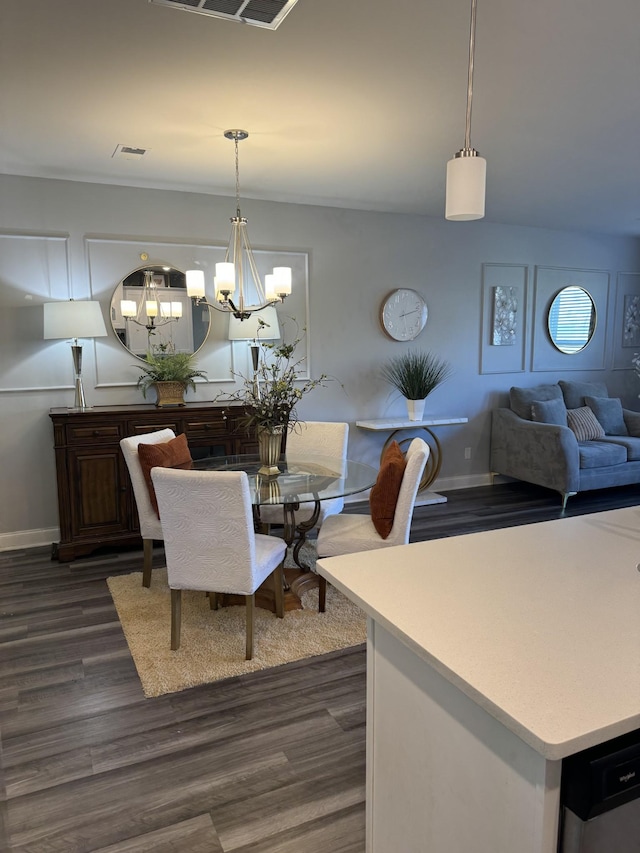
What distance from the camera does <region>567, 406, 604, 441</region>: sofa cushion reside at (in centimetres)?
582

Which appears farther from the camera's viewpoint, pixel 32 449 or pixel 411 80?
pixel 32 449

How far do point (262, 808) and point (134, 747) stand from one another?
0.58 metres

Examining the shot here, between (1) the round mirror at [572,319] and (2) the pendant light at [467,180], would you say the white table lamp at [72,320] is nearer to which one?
(2) the pendant light at [467,180]

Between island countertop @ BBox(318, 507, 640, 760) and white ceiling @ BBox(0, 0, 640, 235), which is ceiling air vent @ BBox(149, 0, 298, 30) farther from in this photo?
island countertop @ BBox(318, 507, 640, 760)

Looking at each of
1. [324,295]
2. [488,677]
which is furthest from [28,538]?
[488,677]

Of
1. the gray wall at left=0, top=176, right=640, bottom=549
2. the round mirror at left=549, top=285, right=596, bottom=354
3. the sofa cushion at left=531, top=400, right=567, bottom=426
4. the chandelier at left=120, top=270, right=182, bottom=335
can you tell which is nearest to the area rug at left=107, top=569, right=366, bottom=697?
the gray wall at left=0, top=176, right=640, bottom=549

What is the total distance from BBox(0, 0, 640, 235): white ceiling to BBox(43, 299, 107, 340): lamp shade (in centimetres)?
93

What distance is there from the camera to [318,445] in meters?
3.97

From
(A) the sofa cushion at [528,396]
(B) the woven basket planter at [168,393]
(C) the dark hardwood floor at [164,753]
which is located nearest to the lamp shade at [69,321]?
(B) the woven basket planter at [168,393]

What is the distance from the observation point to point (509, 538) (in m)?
1.67

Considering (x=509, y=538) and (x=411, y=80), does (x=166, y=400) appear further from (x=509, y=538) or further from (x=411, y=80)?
(x=509, y=538)

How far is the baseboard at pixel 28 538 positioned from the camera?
4.27 m

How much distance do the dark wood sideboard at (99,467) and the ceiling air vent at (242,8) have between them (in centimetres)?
235

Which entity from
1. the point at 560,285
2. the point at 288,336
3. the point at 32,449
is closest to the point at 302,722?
→ the point at 32,449
